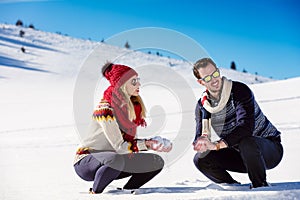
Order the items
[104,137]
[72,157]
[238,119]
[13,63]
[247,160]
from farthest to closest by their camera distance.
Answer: [13,63], [72,157], [104,137], [238,119], [247,160]

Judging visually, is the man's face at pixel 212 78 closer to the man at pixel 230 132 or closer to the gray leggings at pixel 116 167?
the man at pixel 230 132

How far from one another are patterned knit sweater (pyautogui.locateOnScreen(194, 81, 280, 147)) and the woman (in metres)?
0.36

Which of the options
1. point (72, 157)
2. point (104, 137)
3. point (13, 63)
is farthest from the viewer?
point (13, 63)

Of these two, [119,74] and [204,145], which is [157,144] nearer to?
[204,145]

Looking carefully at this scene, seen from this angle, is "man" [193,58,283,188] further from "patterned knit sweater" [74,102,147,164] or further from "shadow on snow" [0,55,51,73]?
"shadow on snow" [0,55,51,73]

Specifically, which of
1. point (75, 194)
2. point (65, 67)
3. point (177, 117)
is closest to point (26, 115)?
point (177, 117)

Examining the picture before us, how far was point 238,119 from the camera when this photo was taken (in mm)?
2428

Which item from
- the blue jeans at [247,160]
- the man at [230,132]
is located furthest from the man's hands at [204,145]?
the blue jeans at [247,160]

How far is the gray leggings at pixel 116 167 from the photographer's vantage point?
238cm

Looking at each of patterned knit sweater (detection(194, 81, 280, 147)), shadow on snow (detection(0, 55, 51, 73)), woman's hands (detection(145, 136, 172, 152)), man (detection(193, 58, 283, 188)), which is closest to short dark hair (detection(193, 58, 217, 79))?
man (detection(193, 58, 283, 188))

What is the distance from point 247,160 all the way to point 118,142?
2.46 ft

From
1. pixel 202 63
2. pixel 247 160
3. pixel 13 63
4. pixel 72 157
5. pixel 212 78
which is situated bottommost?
pixel 247 160

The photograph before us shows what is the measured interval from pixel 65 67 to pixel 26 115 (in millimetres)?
17656

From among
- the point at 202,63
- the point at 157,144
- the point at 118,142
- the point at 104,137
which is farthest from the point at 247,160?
the point at 104,137
